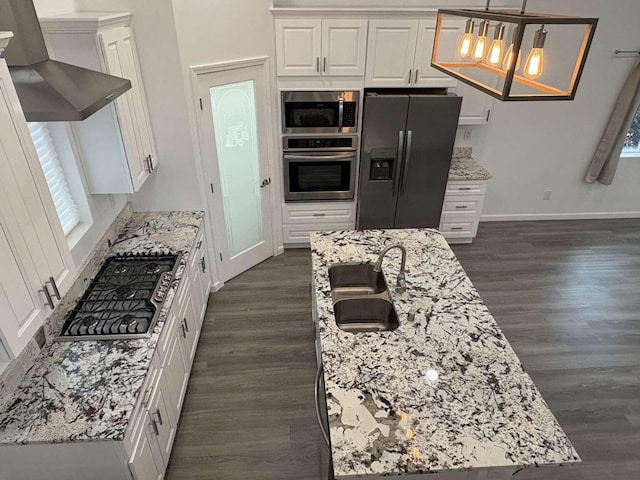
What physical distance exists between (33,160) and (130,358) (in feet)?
3.69

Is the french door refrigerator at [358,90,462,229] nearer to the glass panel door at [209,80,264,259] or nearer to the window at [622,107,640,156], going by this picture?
the glass panel door at [209,80,264,259]

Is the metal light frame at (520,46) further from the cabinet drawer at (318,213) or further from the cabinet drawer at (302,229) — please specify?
the cabinet drawer at (302,229)

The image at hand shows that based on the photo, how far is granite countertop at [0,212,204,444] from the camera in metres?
1.96

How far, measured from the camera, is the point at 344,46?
4070 mm

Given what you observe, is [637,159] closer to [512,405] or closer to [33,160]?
[512,405]

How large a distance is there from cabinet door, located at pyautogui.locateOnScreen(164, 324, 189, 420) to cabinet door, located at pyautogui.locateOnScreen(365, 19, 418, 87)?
300 cm

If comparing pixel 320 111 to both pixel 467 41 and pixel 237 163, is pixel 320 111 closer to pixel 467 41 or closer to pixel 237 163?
pixel 237 163

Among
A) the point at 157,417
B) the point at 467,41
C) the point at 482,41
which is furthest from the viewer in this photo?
the point at 157,417

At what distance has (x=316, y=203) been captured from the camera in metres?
4.77

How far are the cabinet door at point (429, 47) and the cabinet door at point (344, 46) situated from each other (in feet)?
1.77

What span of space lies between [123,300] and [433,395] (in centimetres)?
198

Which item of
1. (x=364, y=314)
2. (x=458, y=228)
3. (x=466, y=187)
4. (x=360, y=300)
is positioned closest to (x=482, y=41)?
(x=360, y=300)

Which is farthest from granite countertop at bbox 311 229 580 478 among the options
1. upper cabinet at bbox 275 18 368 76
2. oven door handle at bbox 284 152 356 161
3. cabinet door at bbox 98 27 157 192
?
upper cabinet at bbox 275 18 368 76

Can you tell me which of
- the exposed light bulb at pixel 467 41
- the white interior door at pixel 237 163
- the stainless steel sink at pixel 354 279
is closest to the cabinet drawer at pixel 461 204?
the white interior door at pixel 237 163
